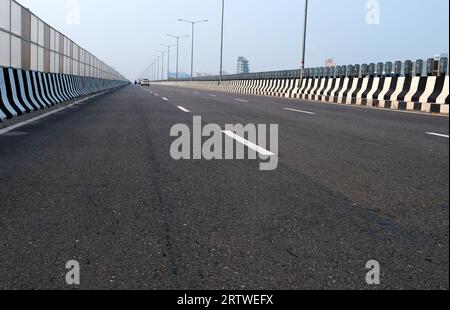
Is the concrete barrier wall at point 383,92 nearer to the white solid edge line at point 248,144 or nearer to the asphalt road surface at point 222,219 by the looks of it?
the white solid edge line at point 248,144

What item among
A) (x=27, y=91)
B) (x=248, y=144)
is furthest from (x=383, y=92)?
(x=248, y=144)

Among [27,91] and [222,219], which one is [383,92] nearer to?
[27,91]

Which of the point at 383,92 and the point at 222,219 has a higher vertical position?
the point at 383,92


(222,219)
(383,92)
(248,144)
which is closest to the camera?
(222,219)

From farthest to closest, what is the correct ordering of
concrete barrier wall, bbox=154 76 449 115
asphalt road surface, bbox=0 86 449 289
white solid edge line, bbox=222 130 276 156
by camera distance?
concrete barrier wall, bbox=154 76 449 115, white solid edge line, bbox=222 130 276 156, asphalt road surface, bbox=0 86 449 289

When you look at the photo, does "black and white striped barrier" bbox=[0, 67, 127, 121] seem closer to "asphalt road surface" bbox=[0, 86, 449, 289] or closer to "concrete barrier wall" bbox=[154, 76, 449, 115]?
"asphalt road surface" bbox=[0, 86, 449, 289]

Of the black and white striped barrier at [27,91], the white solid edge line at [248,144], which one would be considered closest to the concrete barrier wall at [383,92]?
the white solid edge line at [248,144]

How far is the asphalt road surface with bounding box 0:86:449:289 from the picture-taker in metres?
2.80

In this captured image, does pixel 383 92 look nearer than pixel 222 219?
No

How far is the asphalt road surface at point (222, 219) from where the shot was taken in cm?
280

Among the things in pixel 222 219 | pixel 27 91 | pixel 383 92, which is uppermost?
pixel 383 92

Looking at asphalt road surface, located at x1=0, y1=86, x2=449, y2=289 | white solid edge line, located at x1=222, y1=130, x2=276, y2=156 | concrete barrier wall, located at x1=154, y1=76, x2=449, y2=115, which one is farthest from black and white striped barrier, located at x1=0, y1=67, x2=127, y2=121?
concrete barrier wall, located at x1=154, y1=76, x2=449, y2=115

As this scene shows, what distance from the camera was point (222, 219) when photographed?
3.80m

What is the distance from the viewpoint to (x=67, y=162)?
6.08m
